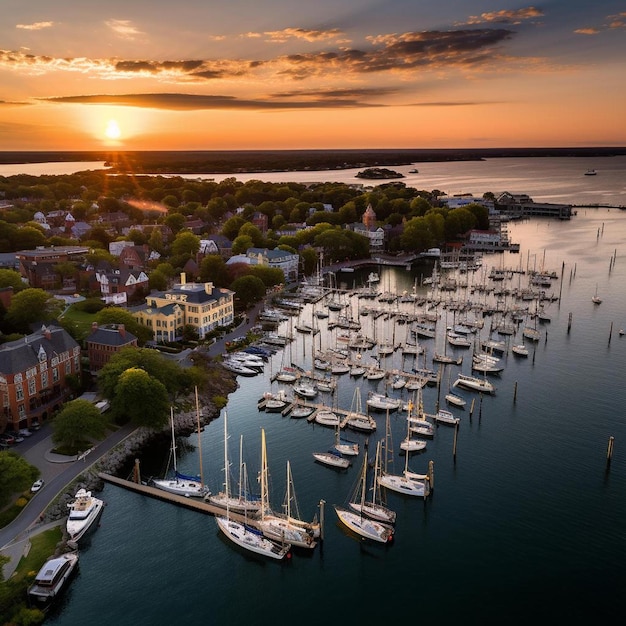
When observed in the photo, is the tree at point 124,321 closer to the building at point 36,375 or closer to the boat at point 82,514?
the building at point 36,375

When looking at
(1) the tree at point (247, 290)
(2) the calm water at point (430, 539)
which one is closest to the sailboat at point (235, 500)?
(2) the calm water at point (430, 539)

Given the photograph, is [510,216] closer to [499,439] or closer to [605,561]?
[499,439]

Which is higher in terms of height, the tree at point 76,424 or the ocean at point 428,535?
the tree at point 76,424

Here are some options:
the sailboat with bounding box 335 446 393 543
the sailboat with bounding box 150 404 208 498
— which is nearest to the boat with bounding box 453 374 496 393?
the sailboat with bounding box 335 446 393 543

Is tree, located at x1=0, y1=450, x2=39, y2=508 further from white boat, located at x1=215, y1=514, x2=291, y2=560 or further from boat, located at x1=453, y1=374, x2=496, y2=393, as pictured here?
boat, located at x1=453, y1=374, x2=496, y2=393

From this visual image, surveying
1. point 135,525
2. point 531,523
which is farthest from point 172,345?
point 531,523
